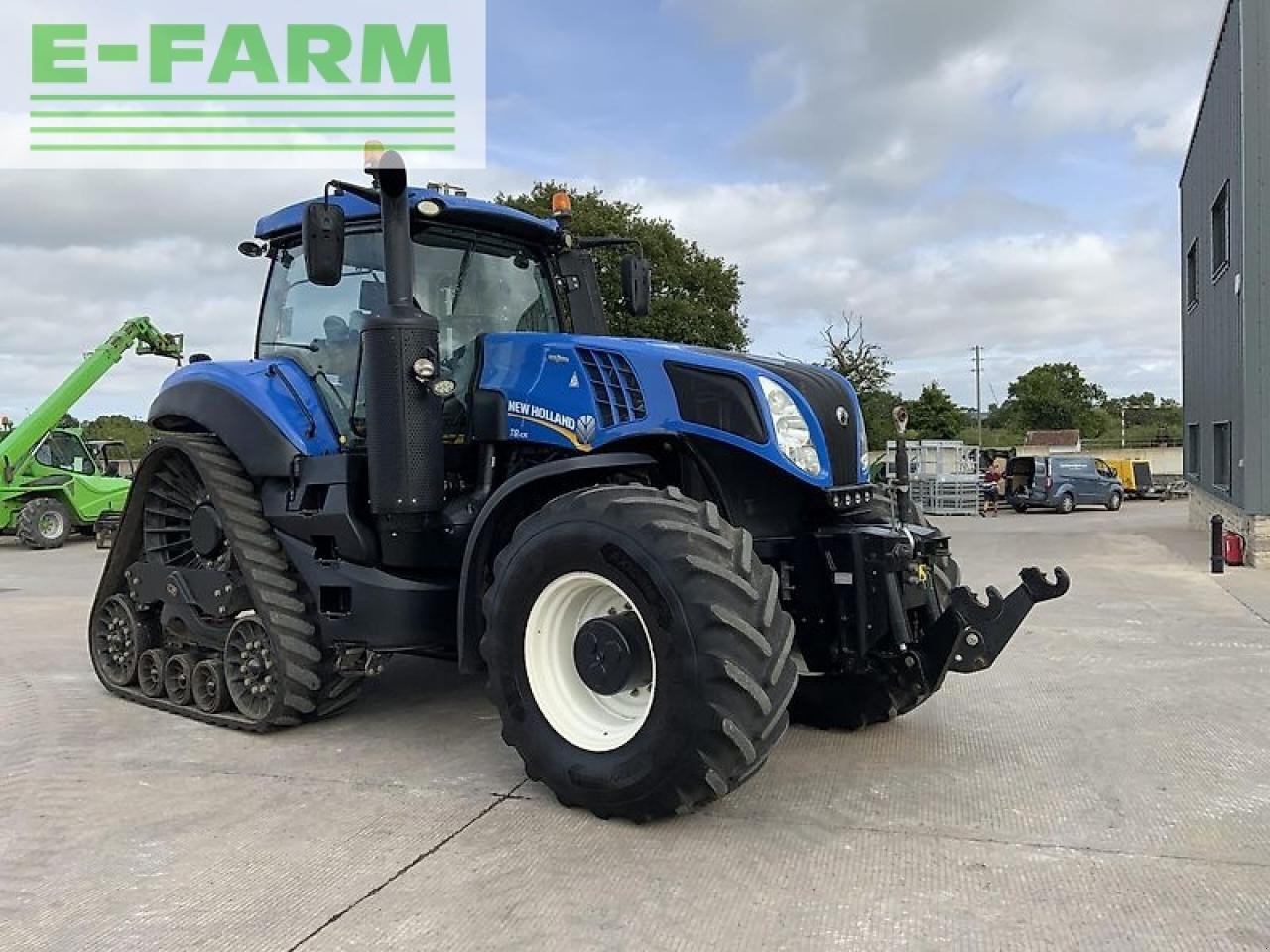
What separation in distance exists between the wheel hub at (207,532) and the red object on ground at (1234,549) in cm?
1277

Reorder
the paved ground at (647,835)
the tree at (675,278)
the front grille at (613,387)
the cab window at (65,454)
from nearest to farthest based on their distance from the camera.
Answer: the paved ground at (647,835), the front grille at (613,387), the cab window at (65,454), the tree at (675,278)

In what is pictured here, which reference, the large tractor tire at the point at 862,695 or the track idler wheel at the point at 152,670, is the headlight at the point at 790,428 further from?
the track idler wheel at the point at 152,670

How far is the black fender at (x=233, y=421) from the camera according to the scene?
18.3ft

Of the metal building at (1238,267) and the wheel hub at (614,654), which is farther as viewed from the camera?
the metal building at (1238,267)

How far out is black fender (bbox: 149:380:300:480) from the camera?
5.58 m

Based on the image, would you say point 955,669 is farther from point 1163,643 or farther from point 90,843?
point 1163,643

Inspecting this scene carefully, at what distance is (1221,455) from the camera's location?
1683 centimetres

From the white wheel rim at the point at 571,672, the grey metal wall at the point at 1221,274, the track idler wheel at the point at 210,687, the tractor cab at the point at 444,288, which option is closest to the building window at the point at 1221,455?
the grey metal wall at the point at 1221,274

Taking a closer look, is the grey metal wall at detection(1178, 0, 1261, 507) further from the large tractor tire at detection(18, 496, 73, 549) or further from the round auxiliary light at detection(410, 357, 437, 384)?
the large tractor tire at detection(18, 496, 73, 549)

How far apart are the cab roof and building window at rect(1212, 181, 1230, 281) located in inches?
494

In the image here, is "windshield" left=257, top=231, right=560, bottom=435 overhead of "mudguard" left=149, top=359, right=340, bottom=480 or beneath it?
overhead

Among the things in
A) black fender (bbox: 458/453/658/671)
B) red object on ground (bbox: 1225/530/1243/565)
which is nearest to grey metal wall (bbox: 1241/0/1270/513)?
red object on ground (bbox: 1225/530/1243/565)

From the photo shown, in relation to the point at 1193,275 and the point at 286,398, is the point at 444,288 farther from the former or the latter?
the point at 1193,275

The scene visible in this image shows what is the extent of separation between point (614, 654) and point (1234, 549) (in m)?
12.4
